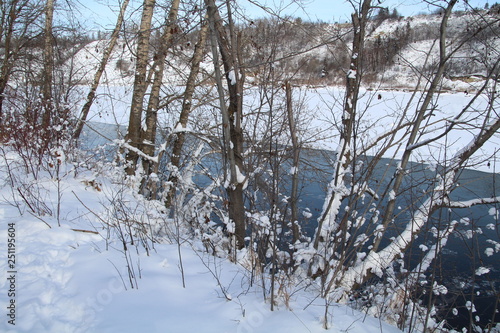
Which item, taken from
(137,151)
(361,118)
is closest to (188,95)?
(137,151)

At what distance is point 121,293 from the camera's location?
7.65 ft

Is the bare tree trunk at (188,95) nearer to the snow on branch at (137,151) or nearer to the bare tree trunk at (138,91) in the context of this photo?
the snow on branch at (137,151)

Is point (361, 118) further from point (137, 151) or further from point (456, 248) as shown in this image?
point (137, 151)

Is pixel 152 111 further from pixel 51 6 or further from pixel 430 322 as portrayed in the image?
pixel 430 322

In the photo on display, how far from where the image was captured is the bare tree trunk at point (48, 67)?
242 inches

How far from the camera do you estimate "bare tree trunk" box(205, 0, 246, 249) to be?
3580 mm

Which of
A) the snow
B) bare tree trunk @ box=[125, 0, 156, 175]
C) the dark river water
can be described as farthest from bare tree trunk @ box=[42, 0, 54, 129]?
the snow

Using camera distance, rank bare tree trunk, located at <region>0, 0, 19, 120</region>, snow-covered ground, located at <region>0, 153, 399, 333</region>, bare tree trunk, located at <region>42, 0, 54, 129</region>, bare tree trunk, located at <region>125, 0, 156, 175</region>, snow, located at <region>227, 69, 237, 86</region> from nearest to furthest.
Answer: snow-covered ground, located at <region>0, 153, 399, 333</region>, snow, located at <region>227, 69, 237, 86</region>, bare tree trunk, located at <region>125, 0, 156, 175</region>, bare tree trunk, located at <region>42, 0, 54, 129</region>, bare tree trunk, located at <region>0, 0, 19, 120</region>

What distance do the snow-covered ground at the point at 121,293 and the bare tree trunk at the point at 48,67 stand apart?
341cm

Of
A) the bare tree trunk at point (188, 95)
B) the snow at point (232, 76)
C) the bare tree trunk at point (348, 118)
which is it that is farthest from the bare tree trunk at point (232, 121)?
the bare tree trunk at point (188, 95)

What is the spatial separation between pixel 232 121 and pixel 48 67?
509 centimetres

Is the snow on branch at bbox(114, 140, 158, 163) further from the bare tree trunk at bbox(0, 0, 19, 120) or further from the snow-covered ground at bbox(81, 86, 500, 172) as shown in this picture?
the bare tree trunk at bbox(0, 0, 19, 120)

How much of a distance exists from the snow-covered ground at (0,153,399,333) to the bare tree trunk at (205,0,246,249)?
2.59 feet

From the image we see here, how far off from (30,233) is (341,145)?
12.4 feet
